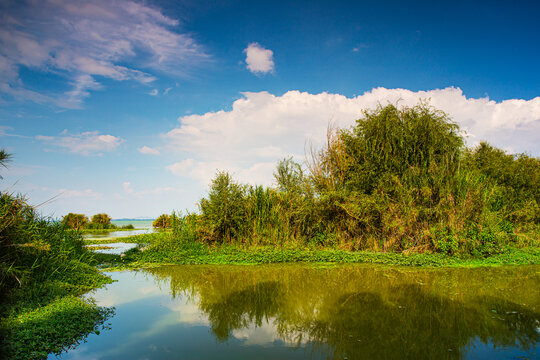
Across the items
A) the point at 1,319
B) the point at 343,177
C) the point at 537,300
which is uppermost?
the point at 343,177

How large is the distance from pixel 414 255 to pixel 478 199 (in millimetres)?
2947

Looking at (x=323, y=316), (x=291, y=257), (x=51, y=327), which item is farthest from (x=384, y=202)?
(x=51, y=327)

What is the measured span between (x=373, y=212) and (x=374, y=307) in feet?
21.6

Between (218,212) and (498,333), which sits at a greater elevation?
(218,212)

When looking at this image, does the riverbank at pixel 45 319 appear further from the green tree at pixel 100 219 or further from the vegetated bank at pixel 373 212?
the green tree at pixel 100 219

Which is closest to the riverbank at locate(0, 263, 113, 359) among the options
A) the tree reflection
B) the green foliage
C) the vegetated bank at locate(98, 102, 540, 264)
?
the tree reflection

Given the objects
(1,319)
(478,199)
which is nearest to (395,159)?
(478,199)

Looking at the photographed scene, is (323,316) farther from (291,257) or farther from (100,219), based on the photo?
(100,219)

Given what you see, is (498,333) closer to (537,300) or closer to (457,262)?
(537,300)

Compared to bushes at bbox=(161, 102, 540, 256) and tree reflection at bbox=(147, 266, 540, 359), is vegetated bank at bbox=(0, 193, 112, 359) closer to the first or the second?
tree reflection at bbox=(147, 266, 540, 359)

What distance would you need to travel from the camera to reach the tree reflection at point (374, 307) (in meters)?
3.77

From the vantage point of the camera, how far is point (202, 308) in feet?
17.5

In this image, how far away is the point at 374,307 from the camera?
199 inches

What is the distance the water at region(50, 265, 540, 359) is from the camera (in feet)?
11.9
